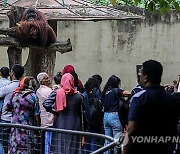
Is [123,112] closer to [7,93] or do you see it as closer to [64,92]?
[64,92]

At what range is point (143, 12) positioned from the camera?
51.7 ft

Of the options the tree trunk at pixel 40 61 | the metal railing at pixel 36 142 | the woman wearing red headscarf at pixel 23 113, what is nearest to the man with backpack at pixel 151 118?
the metal railing at pixel 36 142

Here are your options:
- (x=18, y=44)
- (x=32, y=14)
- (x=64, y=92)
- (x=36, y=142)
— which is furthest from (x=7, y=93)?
(x=32, y=14)

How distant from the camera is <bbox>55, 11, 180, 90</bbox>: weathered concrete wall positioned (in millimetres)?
15617

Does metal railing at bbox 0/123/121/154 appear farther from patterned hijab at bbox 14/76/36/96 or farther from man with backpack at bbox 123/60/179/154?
man with backpack at bbox 123/60/179/154

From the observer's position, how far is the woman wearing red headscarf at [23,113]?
8.39 m

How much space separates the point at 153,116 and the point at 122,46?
9982 mm

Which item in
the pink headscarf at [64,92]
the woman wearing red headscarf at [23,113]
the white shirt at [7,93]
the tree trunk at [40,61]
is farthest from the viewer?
the tree trunk at [40,61]

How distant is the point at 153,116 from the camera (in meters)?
5.77

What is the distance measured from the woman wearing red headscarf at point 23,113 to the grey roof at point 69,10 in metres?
1.73

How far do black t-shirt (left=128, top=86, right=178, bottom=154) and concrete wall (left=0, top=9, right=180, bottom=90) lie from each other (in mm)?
9793

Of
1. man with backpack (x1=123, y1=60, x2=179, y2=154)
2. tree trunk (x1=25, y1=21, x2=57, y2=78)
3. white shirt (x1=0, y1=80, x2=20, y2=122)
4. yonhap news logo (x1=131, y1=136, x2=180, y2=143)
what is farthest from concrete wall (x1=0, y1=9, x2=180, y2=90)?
yonhap news logo (x1=131, y1=136, x2=180, y2=143)

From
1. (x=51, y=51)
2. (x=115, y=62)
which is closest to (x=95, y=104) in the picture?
(x=51, y=51)

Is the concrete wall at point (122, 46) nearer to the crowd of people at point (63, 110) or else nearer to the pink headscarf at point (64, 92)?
the crowd of people at point (63, 110)
